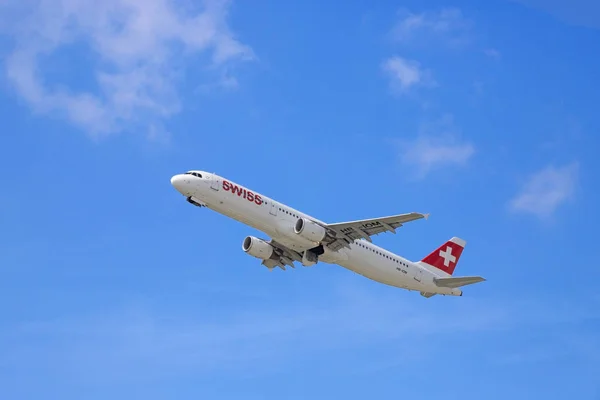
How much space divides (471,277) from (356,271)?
872cm

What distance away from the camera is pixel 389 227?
216 feet

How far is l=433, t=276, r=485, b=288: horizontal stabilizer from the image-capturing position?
70956mm

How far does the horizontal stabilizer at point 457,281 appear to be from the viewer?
70956mm

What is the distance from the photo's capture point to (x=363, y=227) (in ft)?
218

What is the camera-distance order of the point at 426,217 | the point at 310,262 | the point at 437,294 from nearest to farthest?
the point at 426,217 → the point at 310,262 → the point at 437,294

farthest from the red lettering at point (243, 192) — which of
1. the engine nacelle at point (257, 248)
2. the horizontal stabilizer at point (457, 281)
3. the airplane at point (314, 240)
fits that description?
the horizontal stabilizer at point (457, 281)

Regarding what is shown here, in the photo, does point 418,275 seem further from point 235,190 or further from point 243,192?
point 235,190

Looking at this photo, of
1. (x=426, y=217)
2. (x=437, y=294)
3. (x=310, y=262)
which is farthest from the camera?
(x=437, y=294)

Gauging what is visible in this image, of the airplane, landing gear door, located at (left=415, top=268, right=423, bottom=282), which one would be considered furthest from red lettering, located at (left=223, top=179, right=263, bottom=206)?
landing gear door, located at (left=415, top=268, right=423, bottom=282)

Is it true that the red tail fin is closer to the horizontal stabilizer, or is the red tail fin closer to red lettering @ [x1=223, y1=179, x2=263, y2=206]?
the horizontal stabilizer

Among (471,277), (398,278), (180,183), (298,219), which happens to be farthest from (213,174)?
(471,277)

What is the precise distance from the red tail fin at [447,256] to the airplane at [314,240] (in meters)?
0.10

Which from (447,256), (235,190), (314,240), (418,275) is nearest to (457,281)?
(418,275)

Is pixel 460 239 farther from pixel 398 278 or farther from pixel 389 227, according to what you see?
pixel 389 227
